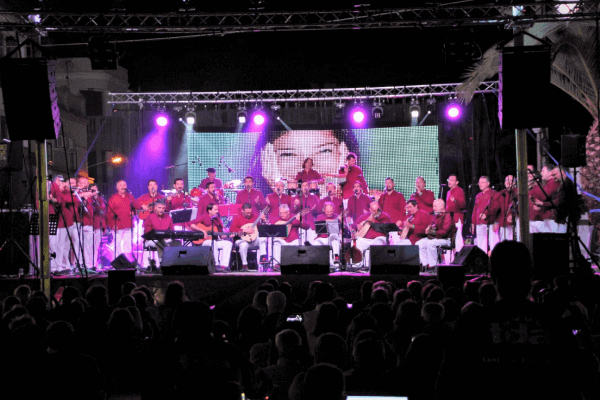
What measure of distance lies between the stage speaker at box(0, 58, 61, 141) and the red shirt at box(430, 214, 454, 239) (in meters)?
8.48

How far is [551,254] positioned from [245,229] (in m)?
6.89

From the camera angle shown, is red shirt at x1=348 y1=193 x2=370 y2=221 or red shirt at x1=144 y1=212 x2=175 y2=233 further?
red shirt at x1=348 y1=193 x2=370 y2=221

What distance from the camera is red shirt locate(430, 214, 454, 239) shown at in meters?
13.6

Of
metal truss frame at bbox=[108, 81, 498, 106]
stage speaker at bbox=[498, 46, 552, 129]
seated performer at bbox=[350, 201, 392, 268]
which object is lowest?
seated performer at bbox=[350, 201, 392, 268]

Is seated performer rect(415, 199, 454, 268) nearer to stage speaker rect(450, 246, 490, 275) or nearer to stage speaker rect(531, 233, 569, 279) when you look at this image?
stage speaker rect(450, 246, 490, 275)

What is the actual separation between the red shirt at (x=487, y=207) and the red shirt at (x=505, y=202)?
108mm

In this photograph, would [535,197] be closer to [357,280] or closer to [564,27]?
[564,27]

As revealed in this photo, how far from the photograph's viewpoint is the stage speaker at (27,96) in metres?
8.73

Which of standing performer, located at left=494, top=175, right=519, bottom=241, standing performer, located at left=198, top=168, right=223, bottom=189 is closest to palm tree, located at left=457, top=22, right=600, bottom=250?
standing performer, located at left=494, top=175, right=519, bottom=241

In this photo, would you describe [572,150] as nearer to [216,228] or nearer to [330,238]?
[330,238]

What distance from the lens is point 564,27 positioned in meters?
11.9

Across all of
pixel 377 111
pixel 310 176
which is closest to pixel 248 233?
pixel 310 176

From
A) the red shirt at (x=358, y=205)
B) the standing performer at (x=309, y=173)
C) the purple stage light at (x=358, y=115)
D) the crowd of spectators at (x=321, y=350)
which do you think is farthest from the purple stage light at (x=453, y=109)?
the crowd of spectators at (x=321, y=350)

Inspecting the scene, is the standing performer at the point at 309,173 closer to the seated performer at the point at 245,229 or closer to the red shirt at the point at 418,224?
the seated performer at the point at 245,229
